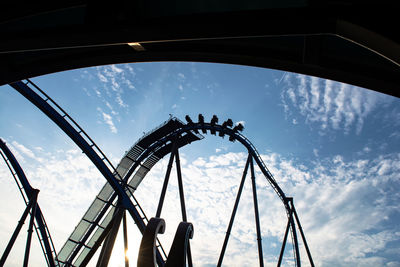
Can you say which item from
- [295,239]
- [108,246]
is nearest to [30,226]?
[108,246]

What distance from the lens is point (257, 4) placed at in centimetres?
152

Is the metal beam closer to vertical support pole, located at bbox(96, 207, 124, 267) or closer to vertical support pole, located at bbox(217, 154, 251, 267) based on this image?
vertical support pole, located at bbox(96, 207, 124, 267)

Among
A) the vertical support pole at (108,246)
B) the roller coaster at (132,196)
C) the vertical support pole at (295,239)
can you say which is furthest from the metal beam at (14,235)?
the vertical support pole at (295,239)

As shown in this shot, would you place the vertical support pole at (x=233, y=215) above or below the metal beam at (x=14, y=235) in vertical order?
Answer: above

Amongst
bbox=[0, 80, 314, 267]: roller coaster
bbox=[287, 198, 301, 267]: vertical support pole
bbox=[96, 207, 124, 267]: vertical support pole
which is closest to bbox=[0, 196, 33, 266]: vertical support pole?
bbox=[0, 80, 314, 267]: roller coaster

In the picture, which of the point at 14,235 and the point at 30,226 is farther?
the point at 30,226

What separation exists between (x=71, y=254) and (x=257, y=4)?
13.8 metres

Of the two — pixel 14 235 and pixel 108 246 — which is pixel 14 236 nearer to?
pixel 14 235

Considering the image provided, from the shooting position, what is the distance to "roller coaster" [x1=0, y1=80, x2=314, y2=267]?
6.84 meters

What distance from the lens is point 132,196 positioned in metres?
8.80

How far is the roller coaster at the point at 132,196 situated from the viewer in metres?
6.84

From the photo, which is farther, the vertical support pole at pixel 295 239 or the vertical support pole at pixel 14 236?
the vertical support pole at pixel 295 239

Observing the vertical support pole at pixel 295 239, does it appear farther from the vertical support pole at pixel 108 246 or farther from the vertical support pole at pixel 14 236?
the vertical support pole at pixel 14 236

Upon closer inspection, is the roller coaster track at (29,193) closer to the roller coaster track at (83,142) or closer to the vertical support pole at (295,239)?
the roller coaster track at (83,142)
